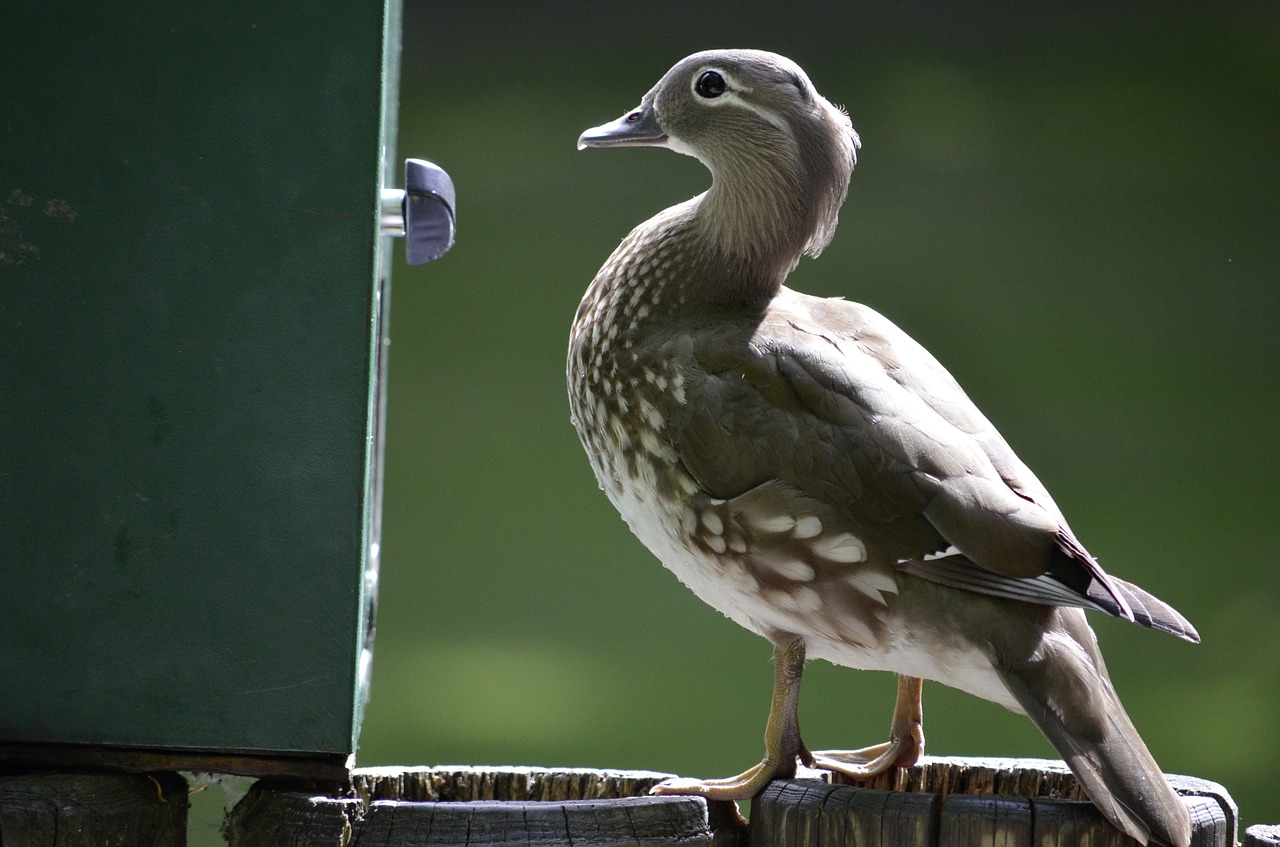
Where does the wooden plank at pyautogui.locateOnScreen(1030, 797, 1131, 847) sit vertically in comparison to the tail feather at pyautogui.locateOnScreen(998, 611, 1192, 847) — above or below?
below

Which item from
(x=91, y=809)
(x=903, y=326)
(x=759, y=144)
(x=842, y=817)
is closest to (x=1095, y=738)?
(x=842, y=817)

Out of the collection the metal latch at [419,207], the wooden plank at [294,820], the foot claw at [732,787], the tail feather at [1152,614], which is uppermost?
the metal latch at [419,207]

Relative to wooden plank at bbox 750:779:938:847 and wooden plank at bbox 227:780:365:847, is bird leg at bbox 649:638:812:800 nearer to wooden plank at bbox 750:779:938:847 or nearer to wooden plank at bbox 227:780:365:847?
wooden plank at bbox 750:779:938:847

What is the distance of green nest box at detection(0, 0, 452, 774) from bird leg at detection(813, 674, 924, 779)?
646 millimetres

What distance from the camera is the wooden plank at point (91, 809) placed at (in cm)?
136

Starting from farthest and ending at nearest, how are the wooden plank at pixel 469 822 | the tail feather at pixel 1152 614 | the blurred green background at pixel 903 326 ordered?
the blurred green background at pixel 903 326, the tail feather at pixel 1152 614, the wooden plank at pixel 469 822

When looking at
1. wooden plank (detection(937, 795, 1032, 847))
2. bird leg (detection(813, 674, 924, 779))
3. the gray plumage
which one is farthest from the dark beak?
wooden plank (detection(937, 795, 1032, 847))

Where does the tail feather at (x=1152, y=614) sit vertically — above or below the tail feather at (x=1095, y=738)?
above

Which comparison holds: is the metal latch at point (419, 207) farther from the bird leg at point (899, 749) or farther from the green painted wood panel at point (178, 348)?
the bird leg at point (899, 749)

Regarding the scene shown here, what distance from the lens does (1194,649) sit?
3.30 m

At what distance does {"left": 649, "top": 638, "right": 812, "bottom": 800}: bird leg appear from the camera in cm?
153

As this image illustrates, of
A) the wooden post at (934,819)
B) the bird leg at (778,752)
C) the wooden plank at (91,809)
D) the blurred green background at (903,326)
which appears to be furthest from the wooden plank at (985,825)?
the blurred green background at (903,326)

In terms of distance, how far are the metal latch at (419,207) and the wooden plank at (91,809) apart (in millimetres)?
660

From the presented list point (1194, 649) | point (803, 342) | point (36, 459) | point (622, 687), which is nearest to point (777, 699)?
point (803, 342)
